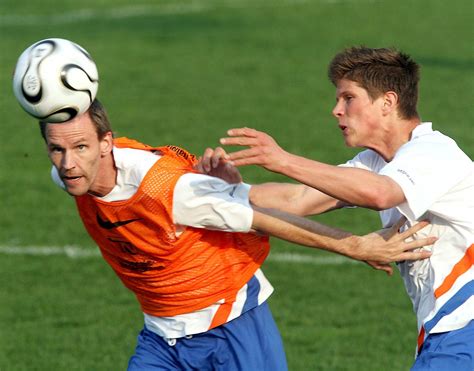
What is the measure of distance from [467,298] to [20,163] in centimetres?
1024

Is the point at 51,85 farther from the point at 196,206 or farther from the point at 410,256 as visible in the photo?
the point at 410,256

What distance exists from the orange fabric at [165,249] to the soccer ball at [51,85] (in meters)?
0.42

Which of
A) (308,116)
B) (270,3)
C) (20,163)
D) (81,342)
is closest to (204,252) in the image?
(81,342)

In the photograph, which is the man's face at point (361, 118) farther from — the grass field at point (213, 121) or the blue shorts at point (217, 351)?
the grass field at point (213, 121)

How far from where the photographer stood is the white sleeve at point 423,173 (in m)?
5.99

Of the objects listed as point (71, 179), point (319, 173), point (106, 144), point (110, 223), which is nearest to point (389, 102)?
point (319, 173)

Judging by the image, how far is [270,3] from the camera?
2716 cm

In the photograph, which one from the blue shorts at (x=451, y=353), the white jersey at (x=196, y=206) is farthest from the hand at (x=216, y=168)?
the blue shorts at (x=451, y=353)

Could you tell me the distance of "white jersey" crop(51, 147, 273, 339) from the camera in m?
6.32

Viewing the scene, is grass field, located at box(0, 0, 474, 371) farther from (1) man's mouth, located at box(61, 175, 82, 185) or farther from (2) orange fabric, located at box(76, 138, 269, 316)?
(1) man's mouth, located at box(61, 175, 82, 185)

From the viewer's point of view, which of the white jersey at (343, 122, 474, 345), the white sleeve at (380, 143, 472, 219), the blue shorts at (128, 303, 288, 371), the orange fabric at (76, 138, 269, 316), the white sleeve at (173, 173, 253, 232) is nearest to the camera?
the white sleeve at (380, 143, 472, 219)

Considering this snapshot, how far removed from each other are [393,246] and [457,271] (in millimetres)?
400

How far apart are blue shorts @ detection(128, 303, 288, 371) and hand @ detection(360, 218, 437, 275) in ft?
2.91

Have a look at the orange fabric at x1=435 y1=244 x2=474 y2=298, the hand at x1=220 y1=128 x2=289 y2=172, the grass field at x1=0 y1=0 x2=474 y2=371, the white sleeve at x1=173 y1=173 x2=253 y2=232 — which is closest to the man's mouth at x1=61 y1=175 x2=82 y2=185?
the white sleeve at x1=173 y1=173 x2=253 y2=232
